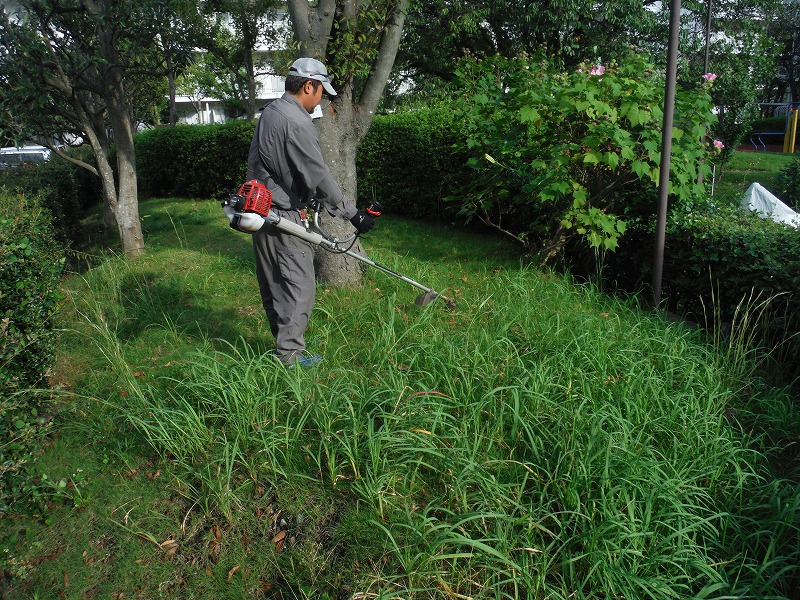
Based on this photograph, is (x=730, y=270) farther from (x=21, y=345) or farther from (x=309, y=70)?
(x=21, y=345)

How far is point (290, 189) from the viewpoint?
14.2 feet

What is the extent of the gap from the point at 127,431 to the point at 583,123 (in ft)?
14.1

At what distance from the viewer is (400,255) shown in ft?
23.7

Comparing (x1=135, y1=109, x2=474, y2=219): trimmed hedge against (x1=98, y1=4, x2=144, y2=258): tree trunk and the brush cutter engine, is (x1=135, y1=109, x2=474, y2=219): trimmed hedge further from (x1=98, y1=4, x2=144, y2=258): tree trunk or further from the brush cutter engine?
the brush cutter engine

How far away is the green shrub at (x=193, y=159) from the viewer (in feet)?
40.9

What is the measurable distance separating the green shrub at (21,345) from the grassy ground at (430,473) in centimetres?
28

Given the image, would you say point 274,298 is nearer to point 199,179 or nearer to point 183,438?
point 183,438

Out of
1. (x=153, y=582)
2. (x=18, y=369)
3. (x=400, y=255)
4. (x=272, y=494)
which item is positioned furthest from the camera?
(x=400, y=255)

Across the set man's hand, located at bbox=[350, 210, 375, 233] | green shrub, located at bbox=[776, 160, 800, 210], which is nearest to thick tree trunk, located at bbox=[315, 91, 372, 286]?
man's hand, located at bbox=[350, 210, 375, 233]

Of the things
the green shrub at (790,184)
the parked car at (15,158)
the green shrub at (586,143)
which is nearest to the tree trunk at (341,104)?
the green shrub at (586,143)

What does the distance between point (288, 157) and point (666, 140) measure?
2.82 m

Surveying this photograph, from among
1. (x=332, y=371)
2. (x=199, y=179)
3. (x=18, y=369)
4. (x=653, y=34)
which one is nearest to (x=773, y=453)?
(x=332, y=371)

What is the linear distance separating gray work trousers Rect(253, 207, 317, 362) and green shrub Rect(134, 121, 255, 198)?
26.7 ft

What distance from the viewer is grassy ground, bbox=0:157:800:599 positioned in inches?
107
